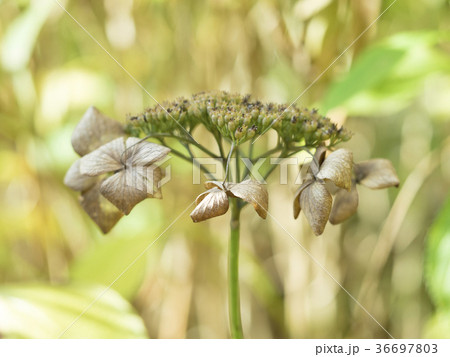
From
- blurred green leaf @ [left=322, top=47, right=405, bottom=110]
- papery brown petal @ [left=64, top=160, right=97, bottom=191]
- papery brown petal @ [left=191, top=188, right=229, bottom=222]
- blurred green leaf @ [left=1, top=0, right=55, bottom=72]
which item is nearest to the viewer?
papery brown petal @ [left=191, top=188, right=229, bottom=222]

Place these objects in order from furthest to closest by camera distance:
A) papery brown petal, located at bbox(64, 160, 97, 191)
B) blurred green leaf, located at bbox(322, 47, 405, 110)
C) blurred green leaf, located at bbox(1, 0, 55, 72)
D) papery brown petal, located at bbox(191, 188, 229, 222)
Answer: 1. blurred green leaf, located at bbox(1, 0, 55, 72)
2. blurred green leaf, located at bbox(322, 47, 405, 110)
3. papery brown petal, located at bbox(64, 160, 97, 191)
4. papery brown petal, located at bbox(191, 188, 229, 222)

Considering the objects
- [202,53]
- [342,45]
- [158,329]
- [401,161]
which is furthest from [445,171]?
[158,329]

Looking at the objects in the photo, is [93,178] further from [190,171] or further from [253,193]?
[190,171]

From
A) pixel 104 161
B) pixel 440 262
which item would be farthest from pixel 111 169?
pixel 440 262

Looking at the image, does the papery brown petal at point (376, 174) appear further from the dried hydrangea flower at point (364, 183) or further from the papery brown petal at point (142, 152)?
the papery brown petal at point (142, 152)

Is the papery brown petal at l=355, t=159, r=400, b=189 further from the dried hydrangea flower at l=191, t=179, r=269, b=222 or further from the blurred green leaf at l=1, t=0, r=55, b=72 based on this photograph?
the blurred green leaf at l=1, t=0, r=55, b=72

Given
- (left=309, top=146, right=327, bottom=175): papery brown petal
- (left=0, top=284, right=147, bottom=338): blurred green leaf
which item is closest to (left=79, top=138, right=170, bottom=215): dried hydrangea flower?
(left=309, top=146, right=327, bottom=175): papery brown petal
